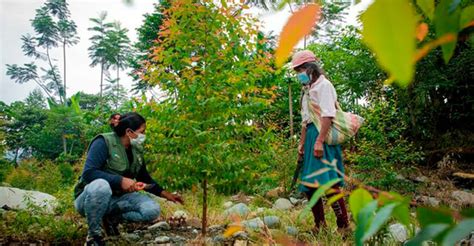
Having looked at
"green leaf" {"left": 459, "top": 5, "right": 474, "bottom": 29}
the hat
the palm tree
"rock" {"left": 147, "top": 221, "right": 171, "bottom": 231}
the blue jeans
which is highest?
the palm tree

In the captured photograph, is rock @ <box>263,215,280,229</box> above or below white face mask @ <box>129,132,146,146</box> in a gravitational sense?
below

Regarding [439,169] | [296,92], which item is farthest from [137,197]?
[296,92]

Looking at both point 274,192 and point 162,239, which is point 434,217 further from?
point 274,192

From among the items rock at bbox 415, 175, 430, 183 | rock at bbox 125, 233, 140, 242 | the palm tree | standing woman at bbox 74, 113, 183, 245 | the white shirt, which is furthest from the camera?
the palm tree

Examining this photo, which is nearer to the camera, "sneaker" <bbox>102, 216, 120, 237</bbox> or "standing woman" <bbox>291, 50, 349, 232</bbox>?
"standing woman" <bbox>291, 50, 349, 232</bbox>

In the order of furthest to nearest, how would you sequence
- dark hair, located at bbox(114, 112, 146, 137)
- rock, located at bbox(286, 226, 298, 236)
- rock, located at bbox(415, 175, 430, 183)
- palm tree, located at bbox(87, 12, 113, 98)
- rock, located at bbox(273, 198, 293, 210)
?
palm tree, located at bbox(87, 12, 113, 98), rock, located at bbox(415, 175, 430, 183), rock, located at bbox(273, 198, 293, 210), rock, located at bbox(286, 226, 298, 236), dark hair, located at bbox(114, 112, 146, 137)

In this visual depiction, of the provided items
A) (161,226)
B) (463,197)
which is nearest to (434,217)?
(161,226)

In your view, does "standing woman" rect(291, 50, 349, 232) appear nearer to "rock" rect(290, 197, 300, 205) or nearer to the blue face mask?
the blue face mask

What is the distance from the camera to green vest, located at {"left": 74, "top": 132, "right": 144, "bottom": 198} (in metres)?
3.14

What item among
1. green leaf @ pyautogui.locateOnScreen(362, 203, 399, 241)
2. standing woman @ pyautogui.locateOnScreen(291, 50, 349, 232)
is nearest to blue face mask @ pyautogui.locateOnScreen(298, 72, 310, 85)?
standing woman @ pyautogui.locateOnScreen(291, 50, 349, 232)

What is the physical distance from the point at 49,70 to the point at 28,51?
5.68 feet

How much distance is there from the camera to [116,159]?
3.18 metres

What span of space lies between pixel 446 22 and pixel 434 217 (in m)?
0.16

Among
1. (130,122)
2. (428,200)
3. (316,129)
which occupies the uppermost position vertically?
(130,122)
